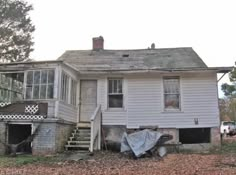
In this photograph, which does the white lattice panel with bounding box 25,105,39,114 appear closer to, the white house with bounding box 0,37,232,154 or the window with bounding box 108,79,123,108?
the white house with bounding box 0,37,232,154

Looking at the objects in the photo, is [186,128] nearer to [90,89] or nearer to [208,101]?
[208,101]

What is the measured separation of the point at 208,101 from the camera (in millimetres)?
13289

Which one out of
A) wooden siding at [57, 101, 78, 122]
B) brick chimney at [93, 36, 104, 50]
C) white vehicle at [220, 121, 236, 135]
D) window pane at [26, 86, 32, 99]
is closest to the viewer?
wooden siding at [57, 101, 78, 122]

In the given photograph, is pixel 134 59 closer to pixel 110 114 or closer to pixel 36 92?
pixel 110 114

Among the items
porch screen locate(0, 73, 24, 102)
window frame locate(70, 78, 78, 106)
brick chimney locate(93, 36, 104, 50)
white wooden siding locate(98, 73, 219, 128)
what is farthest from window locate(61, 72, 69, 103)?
brick chimney locate(93, 36, 104, 50)

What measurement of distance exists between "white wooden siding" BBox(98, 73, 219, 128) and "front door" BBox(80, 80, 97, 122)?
0.48 metres

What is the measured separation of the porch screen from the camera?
12509 millimetres

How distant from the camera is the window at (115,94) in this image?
13891 mm

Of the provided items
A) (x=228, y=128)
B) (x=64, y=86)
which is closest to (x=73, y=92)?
(x=64, y=86)

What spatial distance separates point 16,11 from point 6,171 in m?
21.0

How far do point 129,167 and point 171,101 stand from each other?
222 inches

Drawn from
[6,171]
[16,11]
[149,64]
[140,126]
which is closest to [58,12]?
[149,64]

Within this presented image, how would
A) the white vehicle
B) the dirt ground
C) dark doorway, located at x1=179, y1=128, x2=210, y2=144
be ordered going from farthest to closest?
the white vehicle
dark doorway, located at x1=179, y1=128, x2=210, y2=144
the dirt ground

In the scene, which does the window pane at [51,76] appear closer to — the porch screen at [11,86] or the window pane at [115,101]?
the porch screen at [11,86]
